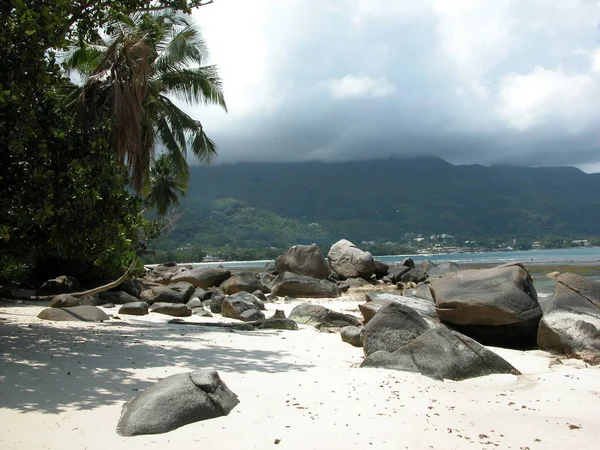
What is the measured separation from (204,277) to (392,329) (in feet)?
57.3

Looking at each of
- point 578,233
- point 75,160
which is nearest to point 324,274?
point 75,160

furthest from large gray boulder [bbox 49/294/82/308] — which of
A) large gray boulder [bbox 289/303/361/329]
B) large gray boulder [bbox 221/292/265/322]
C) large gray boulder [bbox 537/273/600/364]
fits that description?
large gray boulder [bbox 537/273/600/364]

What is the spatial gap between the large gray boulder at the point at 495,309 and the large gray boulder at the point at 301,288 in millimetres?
11434

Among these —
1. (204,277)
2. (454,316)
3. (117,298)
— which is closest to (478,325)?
(454,316)

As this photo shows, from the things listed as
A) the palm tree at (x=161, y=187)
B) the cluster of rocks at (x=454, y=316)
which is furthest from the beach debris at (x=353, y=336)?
the palm tree at (x=161, y=187)

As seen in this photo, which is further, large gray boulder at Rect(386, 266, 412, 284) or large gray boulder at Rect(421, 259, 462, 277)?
large gray boulder at Rect(421, 259, 462, 277)

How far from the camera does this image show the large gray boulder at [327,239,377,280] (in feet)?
102

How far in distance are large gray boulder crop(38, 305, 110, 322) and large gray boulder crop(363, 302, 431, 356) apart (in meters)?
6.04

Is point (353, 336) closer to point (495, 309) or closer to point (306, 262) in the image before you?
point (495, 309)

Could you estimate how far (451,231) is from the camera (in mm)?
170375

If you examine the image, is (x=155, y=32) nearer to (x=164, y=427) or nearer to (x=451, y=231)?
(x=164, y=427)

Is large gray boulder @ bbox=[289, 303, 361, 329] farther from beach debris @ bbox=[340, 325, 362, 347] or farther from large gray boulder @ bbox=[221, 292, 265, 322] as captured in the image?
beach debris @ bbox=[340, 325, 362, 347]

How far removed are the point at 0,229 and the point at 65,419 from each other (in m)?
2.92

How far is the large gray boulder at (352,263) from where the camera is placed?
102 ft
